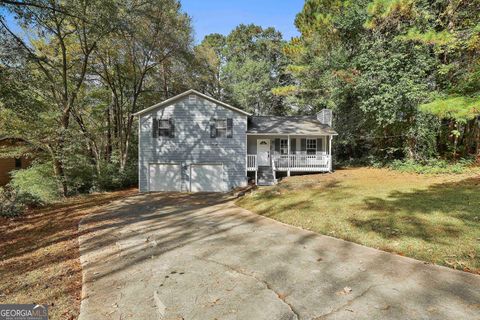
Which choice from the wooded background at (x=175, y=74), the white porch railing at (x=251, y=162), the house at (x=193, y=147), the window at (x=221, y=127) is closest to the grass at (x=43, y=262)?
the wooded background at (x=175, y=74)

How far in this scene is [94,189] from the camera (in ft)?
52.4

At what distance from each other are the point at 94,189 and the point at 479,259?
1731 cm

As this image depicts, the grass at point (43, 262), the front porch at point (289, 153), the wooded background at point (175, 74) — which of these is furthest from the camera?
the front porch at point (289, 153)

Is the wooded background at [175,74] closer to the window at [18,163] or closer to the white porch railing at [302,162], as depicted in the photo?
the white porch railing at [302,162]

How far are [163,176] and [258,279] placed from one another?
12.6 metres

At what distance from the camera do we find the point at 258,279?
4.23m

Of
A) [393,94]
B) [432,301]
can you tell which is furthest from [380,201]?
[393,94]

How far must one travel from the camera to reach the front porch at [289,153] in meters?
16.3

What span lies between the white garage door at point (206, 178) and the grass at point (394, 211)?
3677 mm

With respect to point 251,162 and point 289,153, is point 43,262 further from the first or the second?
point 289,153

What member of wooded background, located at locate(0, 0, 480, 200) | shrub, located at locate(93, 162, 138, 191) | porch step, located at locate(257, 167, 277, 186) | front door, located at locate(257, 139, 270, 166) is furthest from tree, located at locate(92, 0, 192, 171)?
porch step, located at locate(257, 167, 277, 186)

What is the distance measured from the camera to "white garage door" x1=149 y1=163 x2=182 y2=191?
15.8 meters

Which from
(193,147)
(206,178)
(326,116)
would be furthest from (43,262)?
(326,116)

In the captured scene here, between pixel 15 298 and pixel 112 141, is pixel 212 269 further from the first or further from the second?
pixel 112 141
